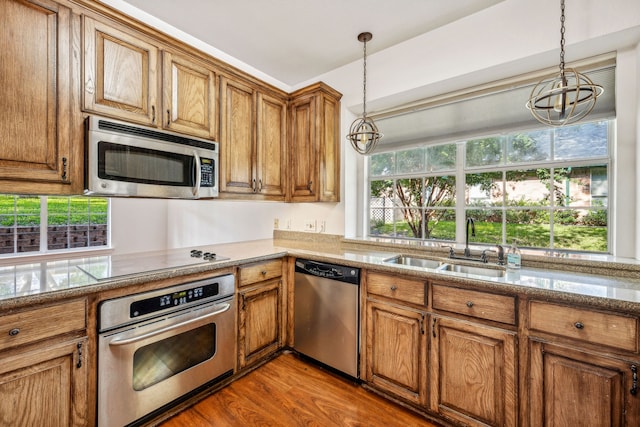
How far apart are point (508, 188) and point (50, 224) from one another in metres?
5.49

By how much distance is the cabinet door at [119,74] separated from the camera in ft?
5.12

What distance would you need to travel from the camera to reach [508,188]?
2.15 metres

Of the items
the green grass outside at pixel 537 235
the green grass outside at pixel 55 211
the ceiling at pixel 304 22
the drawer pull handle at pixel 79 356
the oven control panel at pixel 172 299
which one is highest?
the ceiling at pixel 304 22

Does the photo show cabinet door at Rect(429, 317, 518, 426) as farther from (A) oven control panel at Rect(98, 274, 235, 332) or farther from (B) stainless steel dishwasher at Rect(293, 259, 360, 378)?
(A) oven control panel at Rect(98, 274, 235, 332)

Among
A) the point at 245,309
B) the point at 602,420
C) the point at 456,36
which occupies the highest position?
the point at 456,36

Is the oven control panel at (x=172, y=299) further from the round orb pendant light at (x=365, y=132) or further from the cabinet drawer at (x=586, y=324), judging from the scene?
the cabinet drawer at (x=586, y=324)

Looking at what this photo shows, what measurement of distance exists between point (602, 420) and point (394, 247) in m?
1.44

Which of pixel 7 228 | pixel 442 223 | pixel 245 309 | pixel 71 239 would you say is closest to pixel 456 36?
pixel 442 223

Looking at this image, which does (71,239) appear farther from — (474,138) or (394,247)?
(474,138)

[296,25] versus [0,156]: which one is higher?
[296,25]

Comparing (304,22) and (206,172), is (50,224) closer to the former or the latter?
(206,172)

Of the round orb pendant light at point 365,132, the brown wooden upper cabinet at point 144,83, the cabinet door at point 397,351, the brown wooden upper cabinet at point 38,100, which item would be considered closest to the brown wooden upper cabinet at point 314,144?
the round orb pendant light at point 365,132

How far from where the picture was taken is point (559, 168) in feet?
6.43

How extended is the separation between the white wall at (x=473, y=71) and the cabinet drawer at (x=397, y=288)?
915 millimetres
